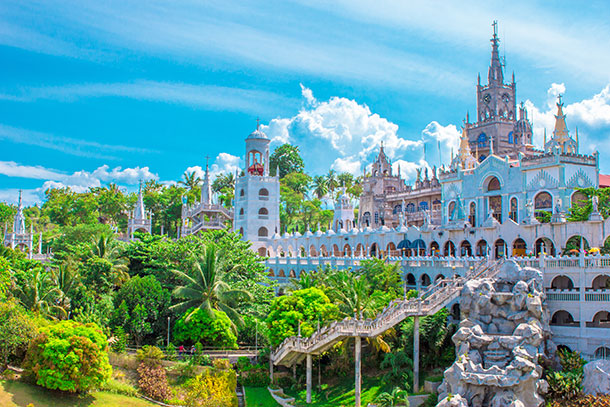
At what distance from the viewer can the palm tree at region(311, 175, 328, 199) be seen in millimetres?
95875

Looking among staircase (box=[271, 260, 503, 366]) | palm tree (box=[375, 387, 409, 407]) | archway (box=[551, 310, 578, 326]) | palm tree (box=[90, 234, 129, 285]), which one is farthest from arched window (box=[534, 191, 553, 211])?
palm tree (box=[90, 234, 129, 285])

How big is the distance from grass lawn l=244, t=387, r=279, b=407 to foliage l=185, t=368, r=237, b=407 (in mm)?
828

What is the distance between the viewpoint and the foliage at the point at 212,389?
1352 inches

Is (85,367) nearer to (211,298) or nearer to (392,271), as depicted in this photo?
(211,298)

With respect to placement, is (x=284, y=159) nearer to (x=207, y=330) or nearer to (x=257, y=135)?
(x=257, y=135)

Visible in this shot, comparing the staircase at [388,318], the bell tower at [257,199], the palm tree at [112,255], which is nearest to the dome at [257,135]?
the bell tower at [257,199]

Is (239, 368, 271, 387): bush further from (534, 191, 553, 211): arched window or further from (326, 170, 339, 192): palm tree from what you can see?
(326, 170, 339, 192): palm tree

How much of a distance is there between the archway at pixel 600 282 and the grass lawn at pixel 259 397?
17.5 m

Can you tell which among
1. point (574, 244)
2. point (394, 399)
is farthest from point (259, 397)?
point (574, 244)

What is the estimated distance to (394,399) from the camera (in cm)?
2920

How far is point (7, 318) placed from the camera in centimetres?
3291

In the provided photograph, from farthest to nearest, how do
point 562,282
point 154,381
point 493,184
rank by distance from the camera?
point 493,184 → point 154,381 → point 562,282

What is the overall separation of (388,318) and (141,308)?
17.0 metres

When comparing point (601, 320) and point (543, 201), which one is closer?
point (601, 320)
